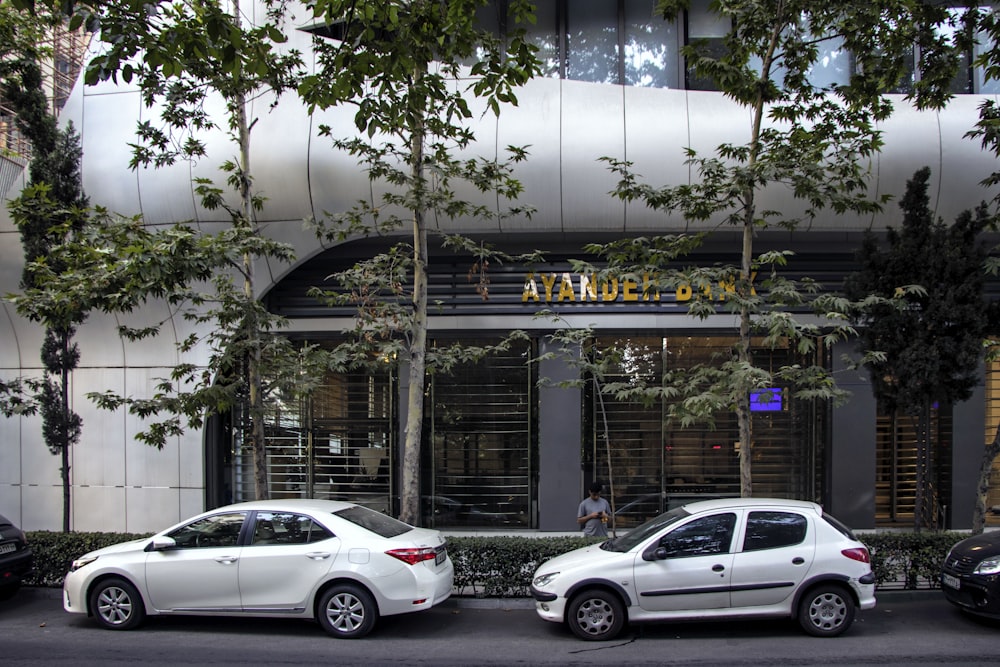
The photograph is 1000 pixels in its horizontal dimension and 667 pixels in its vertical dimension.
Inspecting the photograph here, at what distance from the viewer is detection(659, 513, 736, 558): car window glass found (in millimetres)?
7129

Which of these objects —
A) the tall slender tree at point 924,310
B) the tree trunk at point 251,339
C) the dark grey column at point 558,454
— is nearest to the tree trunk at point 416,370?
the tree trunk at point 251,339

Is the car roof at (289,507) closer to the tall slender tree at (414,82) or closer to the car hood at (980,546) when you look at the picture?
the tall slender tree at (414,82)

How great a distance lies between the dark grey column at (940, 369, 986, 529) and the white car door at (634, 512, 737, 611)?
7.88 metres

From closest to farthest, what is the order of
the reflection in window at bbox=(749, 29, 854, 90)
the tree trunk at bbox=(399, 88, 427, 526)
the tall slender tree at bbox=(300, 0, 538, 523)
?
the tall slender tree at bbox=(300, 0, 538, 523), the tree trunk at bbox=(399, 88, 427, 526), the reflection in window at bbox=(749, 29, 854, 90)

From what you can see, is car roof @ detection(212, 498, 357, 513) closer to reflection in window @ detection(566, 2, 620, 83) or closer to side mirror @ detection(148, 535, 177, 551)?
side mirror @ detection(148, 535, 177, 551)

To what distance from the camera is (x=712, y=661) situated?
6.55 m

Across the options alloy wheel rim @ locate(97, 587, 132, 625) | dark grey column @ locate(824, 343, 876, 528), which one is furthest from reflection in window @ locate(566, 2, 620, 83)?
alloy wheel rim @ locate(97, 587, 132, 625)

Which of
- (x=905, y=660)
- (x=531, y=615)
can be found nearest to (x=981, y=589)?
(x=905, y=660)

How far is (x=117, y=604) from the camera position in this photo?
24.6 feet

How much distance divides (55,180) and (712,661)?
34.5ft

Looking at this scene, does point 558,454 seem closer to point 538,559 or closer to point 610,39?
point 538,559

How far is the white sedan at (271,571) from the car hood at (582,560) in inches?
43.8

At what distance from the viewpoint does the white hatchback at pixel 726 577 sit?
23.0ft

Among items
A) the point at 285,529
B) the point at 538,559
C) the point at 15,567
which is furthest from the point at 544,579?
the point at 15,567
